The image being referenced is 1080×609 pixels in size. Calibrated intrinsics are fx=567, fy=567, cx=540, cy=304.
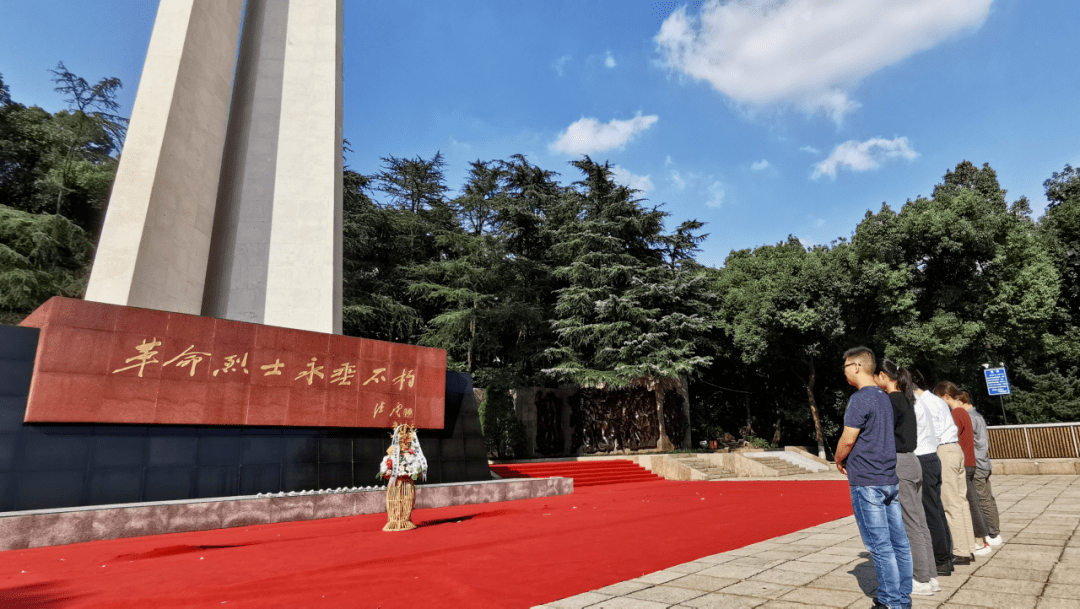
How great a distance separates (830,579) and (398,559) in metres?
3.98

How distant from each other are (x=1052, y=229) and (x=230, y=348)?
102ft

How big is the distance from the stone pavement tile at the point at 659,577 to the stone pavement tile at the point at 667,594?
0.64 ft

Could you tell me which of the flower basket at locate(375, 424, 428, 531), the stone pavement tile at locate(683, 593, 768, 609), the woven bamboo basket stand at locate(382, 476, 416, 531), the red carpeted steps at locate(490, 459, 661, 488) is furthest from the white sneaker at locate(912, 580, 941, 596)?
the red carpeted steps at locate(490, 459, 661, 488)

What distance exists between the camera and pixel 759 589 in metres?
4.08

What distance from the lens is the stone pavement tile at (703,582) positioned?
418 cm

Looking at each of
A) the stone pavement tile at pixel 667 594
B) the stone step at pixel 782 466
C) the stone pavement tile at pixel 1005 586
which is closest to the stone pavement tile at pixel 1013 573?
the stone pavement tile at pixel 1005 586

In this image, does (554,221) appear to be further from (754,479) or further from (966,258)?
(966,258)

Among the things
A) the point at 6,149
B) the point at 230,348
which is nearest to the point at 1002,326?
the point at 230,348

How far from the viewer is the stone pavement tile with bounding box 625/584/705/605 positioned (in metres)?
3.88

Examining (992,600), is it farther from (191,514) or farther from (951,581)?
(191,514)

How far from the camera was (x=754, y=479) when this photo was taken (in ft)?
54.2

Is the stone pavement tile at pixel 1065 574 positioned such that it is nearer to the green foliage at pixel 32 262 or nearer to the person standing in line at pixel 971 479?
the person standing in line at pixel 971 479

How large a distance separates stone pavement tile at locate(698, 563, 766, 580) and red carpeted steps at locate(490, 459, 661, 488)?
11208mm

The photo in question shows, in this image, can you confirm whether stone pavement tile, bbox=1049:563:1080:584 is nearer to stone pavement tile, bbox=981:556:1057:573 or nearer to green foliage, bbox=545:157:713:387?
stone pavement tile, bbox=981:556:1057:573
